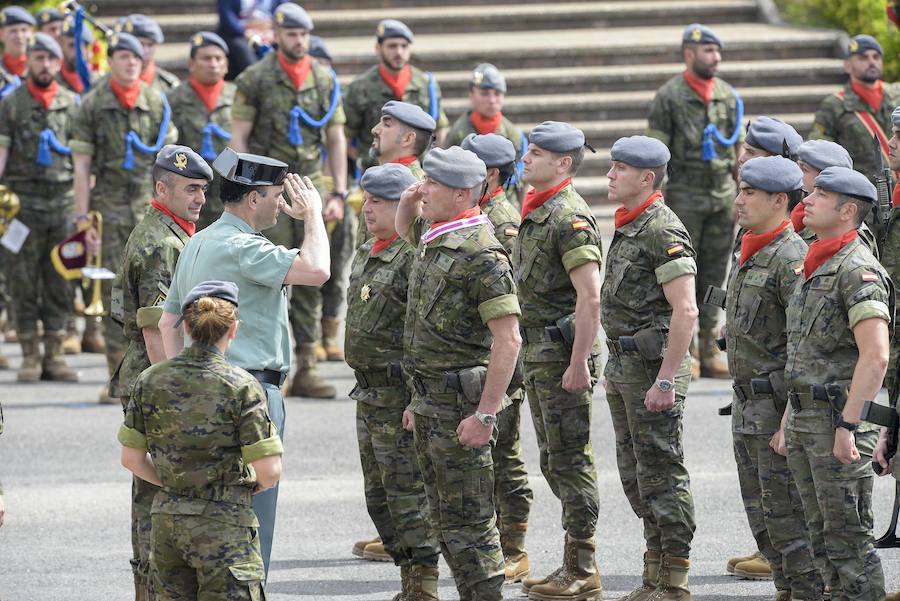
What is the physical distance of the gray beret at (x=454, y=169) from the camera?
7.04 meters

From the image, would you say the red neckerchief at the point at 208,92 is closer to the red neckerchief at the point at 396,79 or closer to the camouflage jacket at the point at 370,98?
the camouflage jacket at the point at 370,98

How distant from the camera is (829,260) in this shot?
682 centimetres

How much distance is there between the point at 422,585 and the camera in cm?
783

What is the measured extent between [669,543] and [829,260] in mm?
1685

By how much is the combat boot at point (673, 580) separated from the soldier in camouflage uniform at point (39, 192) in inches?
273

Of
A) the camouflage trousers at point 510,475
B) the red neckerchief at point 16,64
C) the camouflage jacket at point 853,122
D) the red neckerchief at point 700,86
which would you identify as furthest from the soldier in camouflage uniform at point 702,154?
the red neckerchief at point 16,64

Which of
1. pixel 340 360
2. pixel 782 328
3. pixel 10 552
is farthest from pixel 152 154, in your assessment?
pixel 782 328

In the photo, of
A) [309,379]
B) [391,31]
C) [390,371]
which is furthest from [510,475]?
[391,31]

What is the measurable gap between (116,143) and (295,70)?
1.62 m

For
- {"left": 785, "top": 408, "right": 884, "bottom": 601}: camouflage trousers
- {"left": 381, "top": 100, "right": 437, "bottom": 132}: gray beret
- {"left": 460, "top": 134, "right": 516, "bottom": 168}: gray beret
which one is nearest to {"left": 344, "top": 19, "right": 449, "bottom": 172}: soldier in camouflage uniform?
{"left": 381, "top": 100, "right": 437, "bottom": 132}: gray beret

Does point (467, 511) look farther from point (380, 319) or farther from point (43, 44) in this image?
point (43, 44)

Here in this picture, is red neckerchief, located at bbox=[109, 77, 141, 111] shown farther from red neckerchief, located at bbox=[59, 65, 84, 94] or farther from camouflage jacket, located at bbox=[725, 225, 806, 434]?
camouflage jacket, located at bbox=[725, 225, 806, 434]

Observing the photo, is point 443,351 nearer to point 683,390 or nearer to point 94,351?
point 683,390

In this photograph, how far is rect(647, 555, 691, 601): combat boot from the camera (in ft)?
25.2
